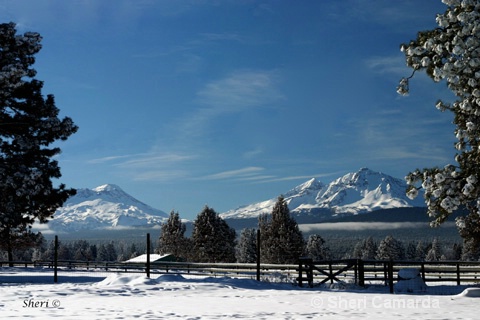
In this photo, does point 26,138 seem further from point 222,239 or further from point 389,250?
point 389,250

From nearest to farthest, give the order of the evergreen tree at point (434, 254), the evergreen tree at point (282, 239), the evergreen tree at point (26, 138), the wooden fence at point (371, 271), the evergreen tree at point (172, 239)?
the wooden fence at point (371, 271)
the evergreen tree at point (26, 138)
the evergreen tree at point (282, 239)
the evergreen tree at point (172, 239)
the evergreen tree at point (434, 254)

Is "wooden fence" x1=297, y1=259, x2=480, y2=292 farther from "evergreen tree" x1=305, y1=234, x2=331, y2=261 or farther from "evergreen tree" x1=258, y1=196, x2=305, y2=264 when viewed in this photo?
"evergreen tree" x1=305, y1=234, x2=331, y2=261

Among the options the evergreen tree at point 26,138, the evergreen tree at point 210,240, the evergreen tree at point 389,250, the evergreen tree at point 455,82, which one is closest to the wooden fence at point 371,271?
the evergreen tree at point 455,82

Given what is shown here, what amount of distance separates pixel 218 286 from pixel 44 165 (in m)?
14.4

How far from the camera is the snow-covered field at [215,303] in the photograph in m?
15.2

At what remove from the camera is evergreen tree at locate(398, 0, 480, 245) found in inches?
661

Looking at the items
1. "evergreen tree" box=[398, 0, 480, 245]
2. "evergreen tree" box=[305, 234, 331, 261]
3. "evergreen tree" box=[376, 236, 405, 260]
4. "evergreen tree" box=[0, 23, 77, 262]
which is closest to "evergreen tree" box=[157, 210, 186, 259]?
"evergreen tree" box=[305, 234, 331, 261]

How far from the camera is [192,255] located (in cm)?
9056

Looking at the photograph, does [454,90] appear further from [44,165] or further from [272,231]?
[272,231]

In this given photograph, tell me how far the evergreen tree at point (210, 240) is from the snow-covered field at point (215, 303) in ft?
187

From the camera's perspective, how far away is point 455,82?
16.9 meters

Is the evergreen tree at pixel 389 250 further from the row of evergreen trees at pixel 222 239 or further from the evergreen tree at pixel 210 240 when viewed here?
the evergreen tree at pixel 210 240

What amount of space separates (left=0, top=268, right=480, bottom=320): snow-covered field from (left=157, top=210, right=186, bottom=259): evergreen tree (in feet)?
218

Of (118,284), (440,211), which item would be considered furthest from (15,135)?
(440,211)
